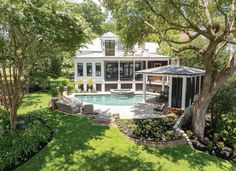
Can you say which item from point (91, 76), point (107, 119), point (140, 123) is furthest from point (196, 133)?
point (91, 76)

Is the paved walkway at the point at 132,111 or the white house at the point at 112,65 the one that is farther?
the white house at the point at 112,65

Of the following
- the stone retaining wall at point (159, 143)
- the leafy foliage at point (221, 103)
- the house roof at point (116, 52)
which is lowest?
the stone retaining wall at point (159, 143)

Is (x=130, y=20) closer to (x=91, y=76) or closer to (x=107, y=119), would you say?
(x=107, y=119)

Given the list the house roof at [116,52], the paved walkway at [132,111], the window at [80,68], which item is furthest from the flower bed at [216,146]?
the window at [80,68]

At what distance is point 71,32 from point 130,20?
4.24 metres

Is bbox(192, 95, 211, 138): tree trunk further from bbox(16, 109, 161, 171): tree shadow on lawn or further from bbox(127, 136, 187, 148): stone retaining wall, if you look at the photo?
bbox(16, 109, 161, 171): tree shadow on lawn

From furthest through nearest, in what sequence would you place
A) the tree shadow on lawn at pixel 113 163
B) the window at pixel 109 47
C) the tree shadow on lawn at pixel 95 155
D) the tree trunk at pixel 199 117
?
the window at pixel 109 47
the tree trunk at pixel 199 117
the tree shadow on lawn at pixel 95 155
the tree shadow on lawn at pixel 113 163

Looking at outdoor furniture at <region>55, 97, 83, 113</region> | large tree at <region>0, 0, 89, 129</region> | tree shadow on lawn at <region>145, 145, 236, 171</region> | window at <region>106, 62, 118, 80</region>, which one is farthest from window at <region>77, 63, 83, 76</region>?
tree shadow on lawn at <region>145, 145, 236, 171</region>

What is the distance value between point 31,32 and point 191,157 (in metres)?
9.62

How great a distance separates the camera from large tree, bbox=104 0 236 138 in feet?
33.8

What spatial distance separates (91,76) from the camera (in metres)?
25.8

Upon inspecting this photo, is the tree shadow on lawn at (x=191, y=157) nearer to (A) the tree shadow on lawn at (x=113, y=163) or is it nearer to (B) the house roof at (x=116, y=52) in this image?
(A) the tree shadow on lawn at (x=113, y=163)

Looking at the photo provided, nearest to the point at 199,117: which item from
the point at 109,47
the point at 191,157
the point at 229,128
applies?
the point at 229,128

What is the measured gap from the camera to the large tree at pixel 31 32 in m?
7.13
